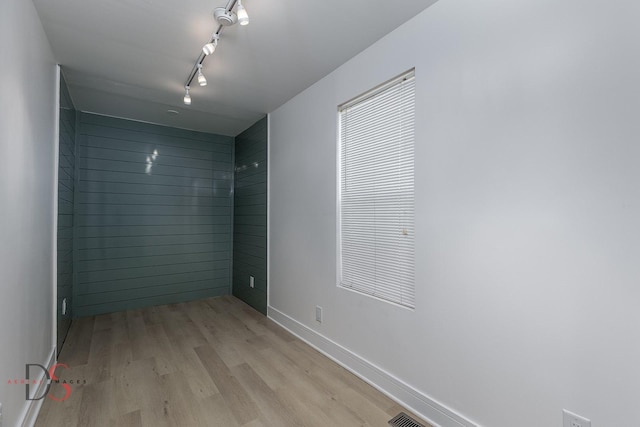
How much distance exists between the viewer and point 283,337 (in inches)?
120

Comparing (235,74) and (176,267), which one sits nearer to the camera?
(235,74)

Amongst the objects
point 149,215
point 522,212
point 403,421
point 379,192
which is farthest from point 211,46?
point 149,215

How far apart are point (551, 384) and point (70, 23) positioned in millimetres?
3526

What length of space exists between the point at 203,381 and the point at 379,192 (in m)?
2.00

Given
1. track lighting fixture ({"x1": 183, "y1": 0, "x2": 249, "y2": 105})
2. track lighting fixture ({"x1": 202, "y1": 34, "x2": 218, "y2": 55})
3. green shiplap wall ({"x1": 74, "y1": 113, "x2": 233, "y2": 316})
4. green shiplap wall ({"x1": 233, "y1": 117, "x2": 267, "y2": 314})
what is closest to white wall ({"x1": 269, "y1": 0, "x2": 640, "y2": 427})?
track lighting fixture ({"x1": 183, "y1": 0, "x2": 249, "y2": 105})

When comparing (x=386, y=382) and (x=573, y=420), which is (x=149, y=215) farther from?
(x=573, y=420)

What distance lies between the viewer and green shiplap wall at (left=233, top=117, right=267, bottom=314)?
3.77 meters

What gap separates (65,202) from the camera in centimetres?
296

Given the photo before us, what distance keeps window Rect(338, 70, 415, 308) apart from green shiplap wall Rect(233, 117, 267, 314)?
61.2 inches

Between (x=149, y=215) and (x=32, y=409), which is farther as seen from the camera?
(x=149, y=215)

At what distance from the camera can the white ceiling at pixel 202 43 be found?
71.5 inches

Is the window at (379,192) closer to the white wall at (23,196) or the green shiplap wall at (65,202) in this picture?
the white wall at (23,196)

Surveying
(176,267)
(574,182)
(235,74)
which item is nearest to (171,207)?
(176,267)

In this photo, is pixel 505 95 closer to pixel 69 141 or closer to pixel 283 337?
pixel 283 337
